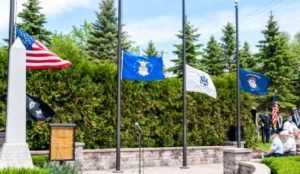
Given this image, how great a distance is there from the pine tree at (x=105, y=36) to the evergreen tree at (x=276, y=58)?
13888 millimetres

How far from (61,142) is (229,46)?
33445 mm

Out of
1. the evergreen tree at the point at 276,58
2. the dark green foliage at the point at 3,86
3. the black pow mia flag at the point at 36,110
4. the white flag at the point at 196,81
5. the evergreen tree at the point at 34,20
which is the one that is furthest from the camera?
the evergreen tree at the point at 276,58

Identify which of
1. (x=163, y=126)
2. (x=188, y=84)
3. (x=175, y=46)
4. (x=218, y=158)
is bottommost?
(x=218, y=158)

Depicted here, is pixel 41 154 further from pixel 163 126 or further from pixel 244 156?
pixel 244 156

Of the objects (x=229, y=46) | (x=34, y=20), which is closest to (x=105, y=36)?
(x=34, y=20)

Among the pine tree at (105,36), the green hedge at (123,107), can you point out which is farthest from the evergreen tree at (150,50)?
the green hedge at (123,107)

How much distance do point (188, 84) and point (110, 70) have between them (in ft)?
10.9

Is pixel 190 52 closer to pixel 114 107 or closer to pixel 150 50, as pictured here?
pixel 150 50

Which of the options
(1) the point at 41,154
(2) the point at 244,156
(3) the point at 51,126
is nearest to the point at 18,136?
(3) the point at 51,126

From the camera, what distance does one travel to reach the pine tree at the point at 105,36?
3966 cm

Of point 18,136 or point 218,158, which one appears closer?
point 18,136

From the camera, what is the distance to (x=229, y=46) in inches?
1727

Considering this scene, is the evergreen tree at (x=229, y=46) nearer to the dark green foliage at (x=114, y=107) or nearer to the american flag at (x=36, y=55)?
the dark green foliage at (x=114, y=107)

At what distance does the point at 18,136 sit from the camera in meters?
10.2
